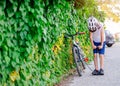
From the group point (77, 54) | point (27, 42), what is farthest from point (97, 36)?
point (27, 42)

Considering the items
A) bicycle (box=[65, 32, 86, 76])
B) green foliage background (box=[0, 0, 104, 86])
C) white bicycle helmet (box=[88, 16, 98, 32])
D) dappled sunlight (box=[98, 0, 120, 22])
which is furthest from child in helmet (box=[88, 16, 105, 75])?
dappled sunlight (box=[98, 0, 120, 22])

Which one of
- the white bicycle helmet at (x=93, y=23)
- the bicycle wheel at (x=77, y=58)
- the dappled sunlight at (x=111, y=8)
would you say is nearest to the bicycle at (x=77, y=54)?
the bicycle wheel at (x=77, y=58)

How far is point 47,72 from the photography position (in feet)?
24.5

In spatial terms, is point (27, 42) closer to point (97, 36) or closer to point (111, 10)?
point (97, 36)

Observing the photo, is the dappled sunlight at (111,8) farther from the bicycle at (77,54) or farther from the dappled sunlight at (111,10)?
the bicycle at (77,54)

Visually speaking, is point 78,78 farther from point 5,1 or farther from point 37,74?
point 5,1

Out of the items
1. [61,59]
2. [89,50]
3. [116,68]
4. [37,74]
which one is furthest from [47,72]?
[89,50]

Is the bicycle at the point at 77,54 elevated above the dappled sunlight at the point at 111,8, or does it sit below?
below

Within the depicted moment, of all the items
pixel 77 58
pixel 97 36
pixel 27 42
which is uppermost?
pixel 27 42

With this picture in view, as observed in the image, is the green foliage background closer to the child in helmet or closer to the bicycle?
the bicycle

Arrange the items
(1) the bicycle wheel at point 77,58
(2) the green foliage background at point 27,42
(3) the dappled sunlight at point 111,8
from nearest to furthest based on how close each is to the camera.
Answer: (2) the green foliage background at point 27,42 → (1) the bicycle wheel at point 77,58 → (3) the dappled sunlight at point 111,8

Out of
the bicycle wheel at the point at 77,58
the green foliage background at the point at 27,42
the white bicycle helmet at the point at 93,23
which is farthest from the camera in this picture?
the white bicycle helmet at the point at 93,23

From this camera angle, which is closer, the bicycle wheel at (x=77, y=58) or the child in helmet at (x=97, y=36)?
the bicycle wheel at (x=77, y=58)

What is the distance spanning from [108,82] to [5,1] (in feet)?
14.3
